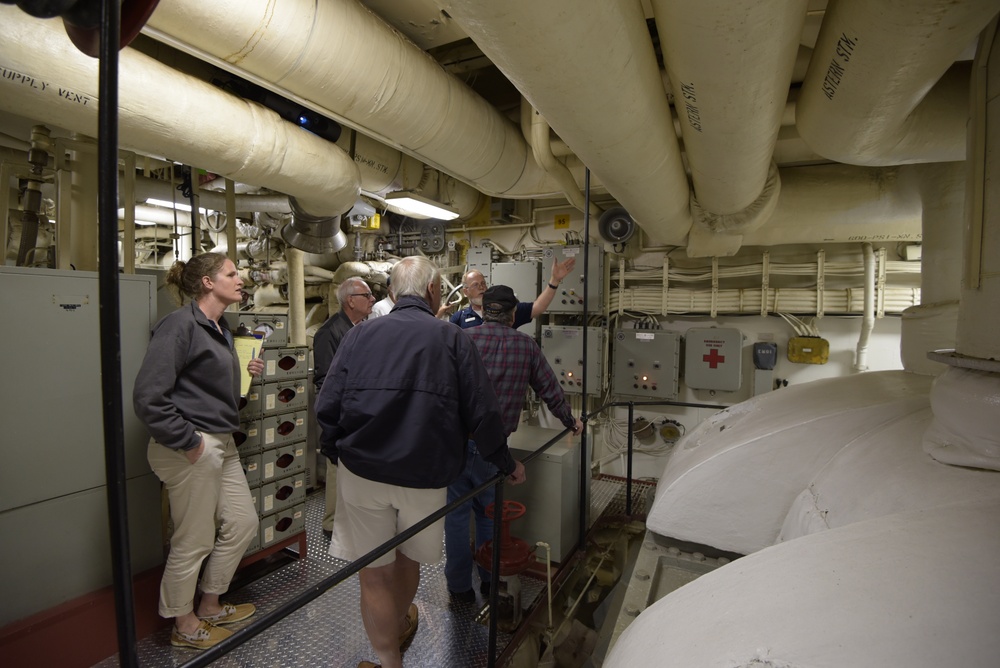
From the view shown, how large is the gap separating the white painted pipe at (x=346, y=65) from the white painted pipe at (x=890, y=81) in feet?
5.76

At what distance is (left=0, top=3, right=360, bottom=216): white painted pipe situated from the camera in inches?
62.5

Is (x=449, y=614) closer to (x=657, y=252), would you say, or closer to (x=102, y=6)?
(x=102, y=6)

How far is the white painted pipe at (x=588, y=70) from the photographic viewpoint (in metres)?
1.02

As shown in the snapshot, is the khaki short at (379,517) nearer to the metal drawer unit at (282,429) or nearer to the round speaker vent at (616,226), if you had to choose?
the metal drawer unit at (282,429)

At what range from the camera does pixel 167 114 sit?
6.43ft

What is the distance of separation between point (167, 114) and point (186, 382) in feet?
Result: 3.85

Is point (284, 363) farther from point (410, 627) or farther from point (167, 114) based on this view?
point (410, 627)

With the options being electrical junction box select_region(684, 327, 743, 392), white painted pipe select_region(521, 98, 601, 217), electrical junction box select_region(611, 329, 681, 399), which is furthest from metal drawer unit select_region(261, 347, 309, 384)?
electrical junction box select_region(684, 327, 743, 392)

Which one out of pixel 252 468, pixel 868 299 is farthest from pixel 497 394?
pixel 868 299

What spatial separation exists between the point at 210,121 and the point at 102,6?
6.08 feet

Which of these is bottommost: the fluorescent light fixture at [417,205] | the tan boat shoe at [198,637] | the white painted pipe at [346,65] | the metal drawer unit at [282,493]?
the tan boat shoe at [198,637]

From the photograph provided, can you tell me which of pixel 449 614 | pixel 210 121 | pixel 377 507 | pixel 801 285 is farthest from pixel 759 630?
pixel 801 285

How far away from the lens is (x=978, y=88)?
1.16 metres

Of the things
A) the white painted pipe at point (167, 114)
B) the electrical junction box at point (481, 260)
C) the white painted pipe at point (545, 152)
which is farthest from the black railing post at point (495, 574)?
the electrical junction box at point (481, 260)
